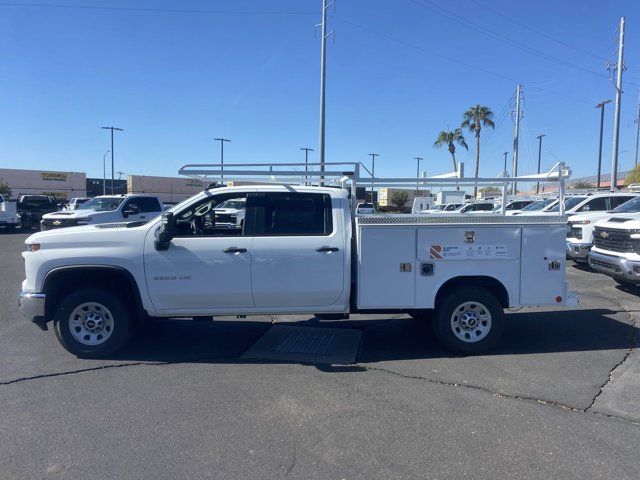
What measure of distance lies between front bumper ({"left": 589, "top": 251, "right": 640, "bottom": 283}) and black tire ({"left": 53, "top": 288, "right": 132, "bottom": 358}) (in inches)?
305

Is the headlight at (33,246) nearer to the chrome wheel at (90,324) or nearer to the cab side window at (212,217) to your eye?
the chrome wheel at (90,324)

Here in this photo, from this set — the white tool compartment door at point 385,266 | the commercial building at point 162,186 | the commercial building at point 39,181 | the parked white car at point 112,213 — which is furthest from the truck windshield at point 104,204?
the commercial building at point 39,181

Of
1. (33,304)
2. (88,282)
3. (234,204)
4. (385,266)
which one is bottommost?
(33,304)

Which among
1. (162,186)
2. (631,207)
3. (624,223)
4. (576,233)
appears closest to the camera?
(624,223)

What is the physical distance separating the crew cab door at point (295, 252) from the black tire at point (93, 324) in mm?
1543

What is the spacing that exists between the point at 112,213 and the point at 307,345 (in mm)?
12151

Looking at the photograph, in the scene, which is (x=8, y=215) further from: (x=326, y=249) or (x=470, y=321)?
(x=470, y=321)

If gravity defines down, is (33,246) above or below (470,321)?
above

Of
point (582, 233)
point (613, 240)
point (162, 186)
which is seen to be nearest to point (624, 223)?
point (613, 240)

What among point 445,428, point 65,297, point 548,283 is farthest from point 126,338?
point 548,283

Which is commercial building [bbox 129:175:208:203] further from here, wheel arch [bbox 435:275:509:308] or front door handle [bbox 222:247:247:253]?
wheel arch [bbox 435:275:509:308]

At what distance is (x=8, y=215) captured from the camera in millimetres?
Answer: 25484

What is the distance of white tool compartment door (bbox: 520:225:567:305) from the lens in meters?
6.06

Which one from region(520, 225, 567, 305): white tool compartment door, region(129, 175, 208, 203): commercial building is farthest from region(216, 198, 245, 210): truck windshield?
region(129, 175, 208, 203): commercial building
